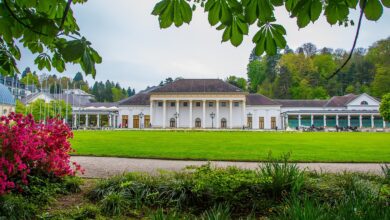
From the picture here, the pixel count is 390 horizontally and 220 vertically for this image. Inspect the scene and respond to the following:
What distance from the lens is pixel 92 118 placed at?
Result: 66.9 metres

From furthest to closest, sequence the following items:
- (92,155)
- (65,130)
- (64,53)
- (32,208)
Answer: (92,155) < (65,130) < (32,208) < (64,53)

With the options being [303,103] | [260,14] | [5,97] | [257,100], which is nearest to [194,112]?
[257,100]

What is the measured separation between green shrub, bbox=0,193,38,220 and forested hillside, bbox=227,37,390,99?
2694 inches

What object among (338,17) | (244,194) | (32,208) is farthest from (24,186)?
(338,17)

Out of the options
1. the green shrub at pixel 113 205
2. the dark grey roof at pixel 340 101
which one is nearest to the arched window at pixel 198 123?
the dark grey roof at pixel 340 101

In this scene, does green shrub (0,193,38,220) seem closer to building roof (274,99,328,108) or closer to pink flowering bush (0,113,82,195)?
pink flowering bush (0,113,82,195)

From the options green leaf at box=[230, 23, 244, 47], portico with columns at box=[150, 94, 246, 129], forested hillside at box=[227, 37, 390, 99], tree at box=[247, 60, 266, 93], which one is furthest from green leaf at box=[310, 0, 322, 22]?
tree at box=[247, 60, 266, 93]

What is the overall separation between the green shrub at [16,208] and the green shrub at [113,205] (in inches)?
36.2

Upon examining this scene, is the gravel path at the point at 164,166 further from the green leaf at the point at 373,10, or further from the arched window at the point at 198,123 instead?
the arched window at the point at 198,123

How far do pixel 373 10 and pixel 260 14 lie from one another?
18.3 inches

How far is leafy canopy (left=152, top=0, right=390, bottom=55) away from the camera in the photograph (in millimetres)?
1315

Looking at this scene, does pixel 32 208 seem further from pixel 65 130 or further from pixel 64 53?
pixel 64 53

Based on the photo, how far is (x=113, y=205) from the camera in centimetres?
412

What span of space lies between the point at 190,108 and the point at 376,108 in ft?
127
